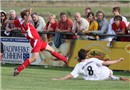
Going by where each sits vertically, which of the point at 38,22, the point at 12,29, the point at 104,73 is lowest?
the point at 104,73

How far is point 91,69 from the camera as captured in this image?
1611 cm

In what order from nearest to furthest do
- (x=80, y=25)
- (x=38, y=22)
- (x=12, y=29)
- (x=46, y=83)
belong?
(x=46, y=83) < (x=80, y=25) < (x=38, y=22) < (x=12, y=29)

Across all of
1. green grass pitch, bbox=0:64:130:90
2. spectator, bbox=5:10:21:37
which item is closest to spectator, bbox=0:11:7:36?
spectator, bbox=5:10:21:37

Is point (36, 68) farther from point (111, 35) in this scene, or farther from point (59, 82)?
point (59, 82)

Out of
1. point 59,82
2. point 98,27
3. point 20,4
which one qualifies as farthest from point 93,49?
point 20,4

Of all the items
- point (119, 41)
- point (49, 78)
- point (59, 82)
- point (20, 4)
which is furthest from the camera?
point (20, 4)

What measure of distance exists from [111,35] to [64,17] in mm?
1827

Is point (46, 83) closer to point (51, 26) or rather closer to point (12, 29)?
point (51, 26)

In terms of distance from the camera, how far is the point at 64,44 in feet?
70.6

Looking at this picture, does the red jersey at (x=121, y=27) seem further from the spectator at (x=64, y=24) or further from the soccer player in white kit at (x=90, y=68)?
the soccer player in white kit at (x=90, y=68)

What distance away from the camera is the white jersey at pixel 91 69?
16125 mm

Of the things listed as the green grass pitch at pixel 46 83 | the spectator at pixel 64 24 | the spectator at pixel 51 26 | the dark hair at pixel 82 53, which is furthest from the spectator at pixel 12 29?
the dark hair at pixel 82 53

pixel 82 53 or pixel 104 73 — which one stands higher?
pixel 82 53

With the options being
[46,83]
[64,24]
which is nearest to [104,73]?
[46,83]
